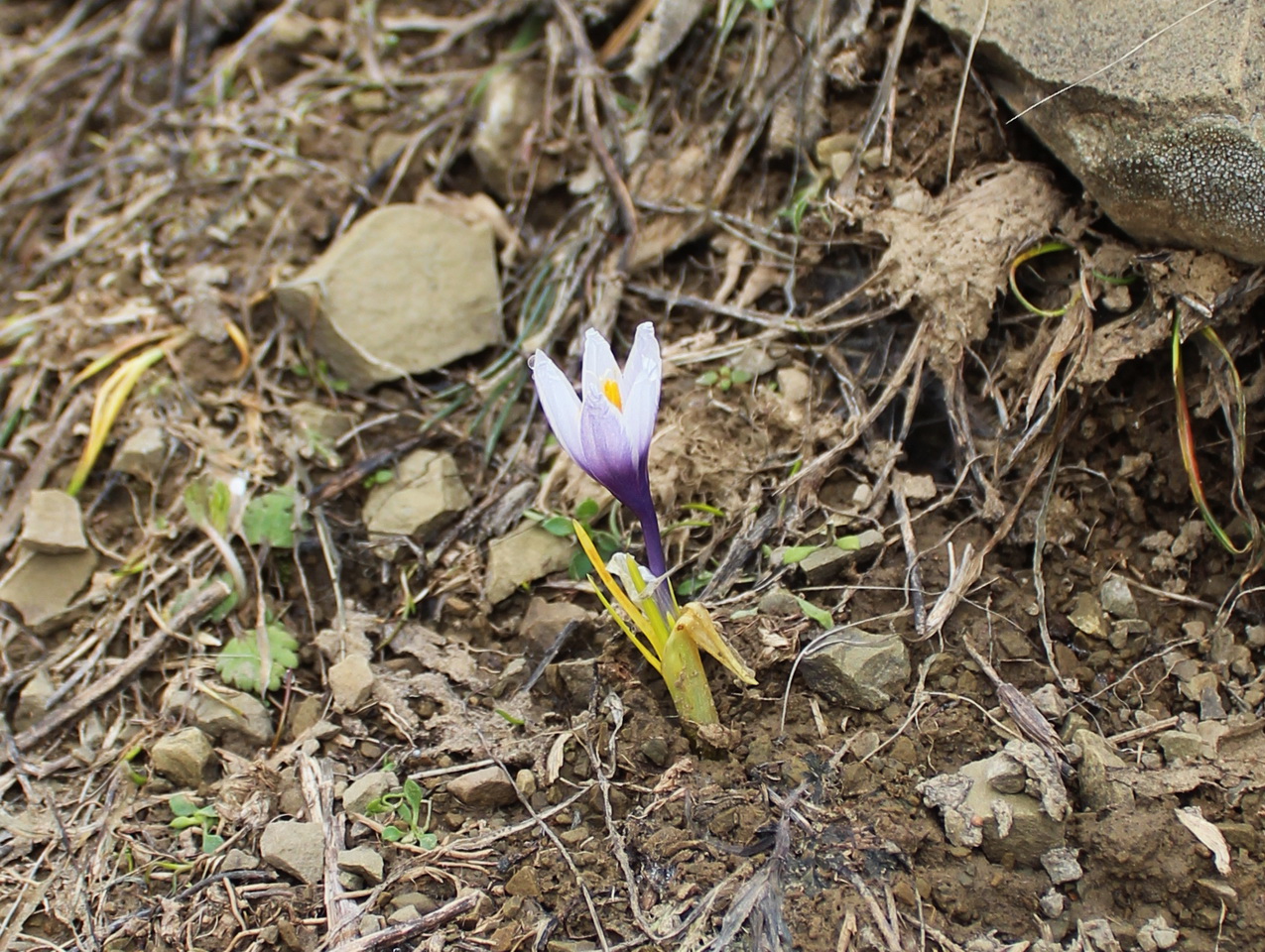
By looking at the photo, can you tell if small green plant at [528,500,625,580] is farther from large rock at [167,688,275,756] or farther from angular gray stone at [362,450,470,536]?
large rock at [167,688,275,756]

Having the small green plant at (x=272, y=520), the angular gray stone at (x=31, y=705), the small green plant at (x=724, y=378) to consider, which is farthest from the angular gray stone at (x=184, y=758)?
the small green plant at (x=724, y=378)

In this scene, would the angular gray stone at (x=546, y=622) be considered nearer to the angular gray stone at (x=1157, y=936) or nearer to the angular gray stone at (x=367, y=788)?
the angular gray stone at (x=367, y=788)

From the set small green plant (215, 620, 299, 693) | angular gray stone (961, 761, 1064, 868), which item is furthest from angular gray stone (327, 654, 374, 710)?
angular gray stone (961, 761, 1064, 868)

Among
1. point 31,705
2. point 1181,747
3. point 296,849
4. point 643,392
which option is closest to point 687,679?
point 643,392

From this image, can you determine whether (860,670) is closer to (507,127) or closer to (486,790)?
(486,790)

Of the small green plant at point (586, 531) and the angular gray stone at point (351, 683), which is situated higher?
the small green plant at point (586, 531)

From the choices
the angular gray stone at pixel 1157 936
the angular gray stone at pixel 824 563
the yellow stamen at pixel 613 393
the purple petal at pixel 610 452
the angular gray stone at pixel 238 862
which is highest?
the yellow stamen at pixel 613 393
